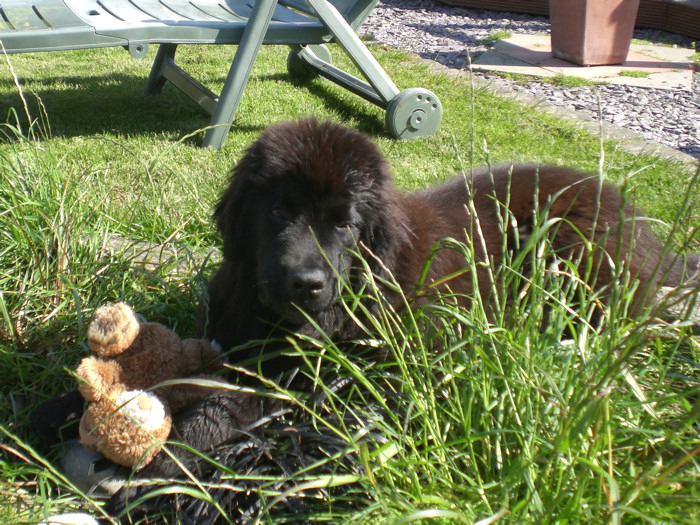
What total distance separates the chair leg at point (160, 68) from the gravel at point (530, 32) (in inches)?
113

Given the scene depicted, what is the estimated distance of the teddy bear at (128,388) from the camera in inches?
75.1

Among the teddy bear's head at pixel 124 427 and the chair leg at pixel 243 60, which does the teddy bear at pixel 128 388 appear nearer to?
the teddy bear's head at pixel 124 427

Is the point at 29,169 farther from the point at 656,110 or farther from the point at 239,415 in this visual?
the point at 656,110

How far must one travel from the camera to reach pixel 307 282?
209cm

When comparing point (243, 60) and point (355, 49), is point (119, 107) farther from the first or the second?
point (355, 49)

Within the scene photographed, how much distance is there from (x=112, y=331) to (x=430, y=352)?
1030 millimetres

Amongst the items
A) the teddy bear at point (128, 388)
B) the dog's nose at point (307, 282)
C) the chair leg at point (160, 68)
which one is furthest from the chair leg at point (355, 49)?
the teddy bear at point (128, 388)

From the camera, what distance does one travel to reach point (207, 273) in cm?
309

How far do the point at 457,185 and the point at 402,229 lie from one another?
0.83 m

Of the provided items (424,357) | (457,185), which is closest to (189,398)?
(424,357)

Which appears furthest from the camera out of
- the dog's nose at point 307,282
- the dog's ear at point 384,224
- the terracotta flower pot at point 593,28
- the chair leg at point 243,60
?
the terracotta flower pot at point 593,28

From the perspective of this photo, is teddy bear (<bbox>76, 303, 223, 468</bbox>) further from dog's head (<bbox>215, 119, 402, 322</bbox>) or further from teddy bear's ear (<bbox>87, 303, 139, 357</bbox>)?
dog's head (<bbox>215, 119, 402, 322</bbox>)

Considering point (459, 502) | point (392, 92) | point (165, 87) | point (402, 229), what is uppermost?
point (402, 229)

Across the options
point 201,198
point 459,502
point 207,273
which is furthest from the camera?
point 201,198
